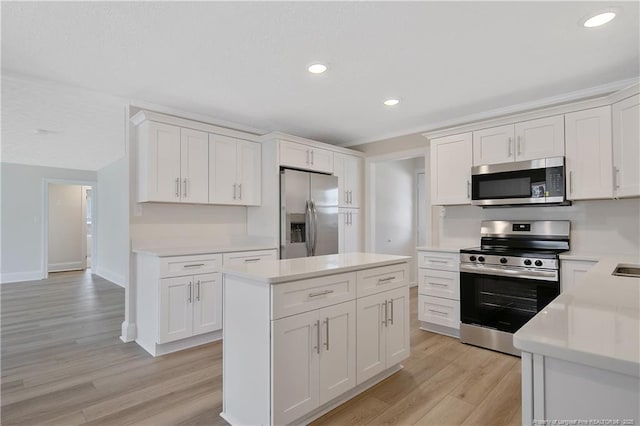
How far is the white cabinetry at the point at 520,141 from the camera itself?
10.00 feet

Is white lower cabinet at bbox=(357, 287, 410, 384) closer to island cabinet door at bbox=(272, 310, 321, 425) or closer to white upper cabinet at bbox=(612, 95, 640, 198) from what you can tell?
island cabinet door at bbox=(272, 310, 321, 425)

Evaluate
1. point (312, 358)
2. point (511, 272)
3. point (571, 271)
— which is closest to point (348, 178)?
point (511, 272)

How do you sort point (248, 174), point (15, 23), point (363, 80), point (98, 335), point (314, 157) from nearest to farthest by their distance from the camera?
point (15, 23), point (363, 80), point (98, 335), point (248, 174), point (314, 157)

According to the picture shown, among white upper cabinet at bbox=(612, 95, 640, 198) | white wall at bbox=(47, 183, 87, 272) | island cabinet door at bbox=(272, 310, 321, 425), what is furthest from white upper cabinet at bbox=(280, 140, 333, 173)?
white wall at bbox=(47, 183, 87, 272)

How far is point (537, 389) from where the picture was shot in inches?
32.3

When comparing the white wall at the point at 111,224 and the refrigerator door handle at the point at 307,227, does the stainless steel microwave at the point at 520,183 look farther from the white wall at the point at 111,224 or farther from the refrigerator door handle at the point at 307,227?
the white wall at the point at 111,224

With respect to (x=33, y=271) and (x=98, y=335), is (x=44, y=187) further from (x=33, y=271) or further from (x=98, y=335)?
(x=98, y=335)

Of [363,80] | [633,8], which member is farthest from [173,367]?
[633,8]

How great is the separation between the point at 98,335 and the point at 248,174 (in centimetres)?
231

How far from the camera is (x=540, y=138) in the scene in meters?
3.12

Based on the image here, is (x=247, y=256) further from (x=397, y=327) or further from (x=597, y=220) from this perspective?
(x=597, y=220)

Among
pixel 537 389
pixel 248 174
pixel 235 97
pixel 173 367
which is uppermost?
pixel 235 97

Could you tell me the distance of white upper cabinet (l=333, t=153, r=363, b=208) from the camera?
15.5ft

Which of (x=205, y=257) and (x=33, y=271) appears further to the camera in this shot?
(x=33, y=271)
